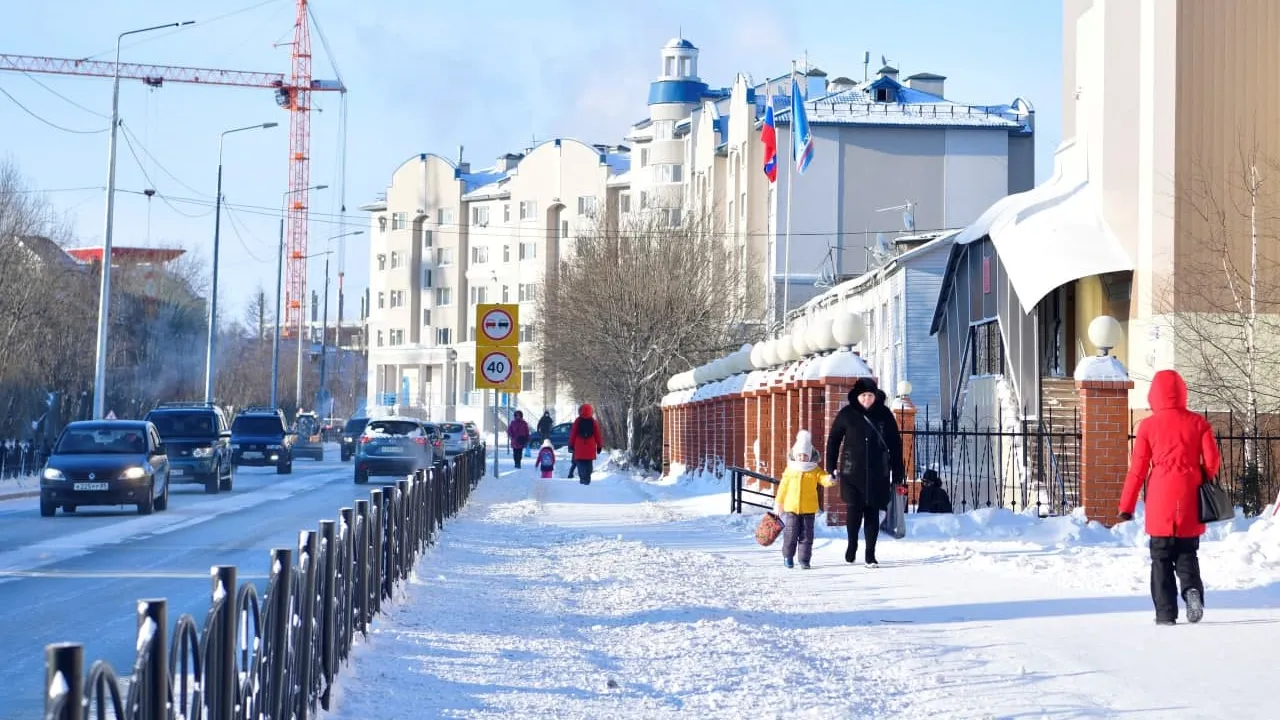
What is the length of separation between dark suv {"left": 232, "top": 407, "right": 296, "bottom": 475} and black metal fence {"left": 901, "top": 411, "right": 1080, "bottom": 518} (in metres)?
21.2

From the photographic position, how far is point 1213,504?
36.4ft

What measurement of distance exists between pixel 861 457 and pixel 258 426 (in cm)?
3427

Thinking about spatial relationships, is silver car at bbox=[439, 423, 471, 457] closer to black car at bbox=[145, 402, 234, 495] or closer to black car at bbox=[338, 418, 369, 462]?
black car at bbox=[338, 418, 369, 462]

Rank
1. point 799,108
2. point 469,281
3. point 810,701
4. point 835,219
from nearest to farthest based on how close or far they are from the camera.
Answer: point 810,701
point 799,108
point 835,219
point 469,281

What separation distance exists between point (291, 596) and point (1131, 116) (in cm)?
2304

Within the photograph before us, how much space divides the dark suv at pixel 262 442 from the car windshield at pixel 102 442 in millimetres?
20007

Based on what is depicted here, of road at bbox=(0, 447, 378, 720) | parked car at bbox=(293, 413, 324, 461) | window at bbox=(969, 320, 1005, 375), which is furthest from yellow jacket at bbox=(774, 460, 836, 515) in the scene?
parked car at bbox=(293, 413, 324, 461)

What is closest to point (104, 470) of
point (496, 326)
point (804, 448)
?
point (496, 326)

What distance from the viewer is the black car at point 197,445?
3369 cm

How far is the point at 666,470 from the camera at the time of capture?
156 feet

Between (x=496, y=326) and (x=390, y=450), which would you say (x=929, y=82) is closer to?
(x=390, y=450)

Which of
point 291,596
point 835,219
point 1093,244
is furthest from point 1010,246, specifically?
point 835,219

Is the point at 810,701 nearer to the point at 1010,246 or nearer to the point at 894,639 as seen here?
the point at 894,639

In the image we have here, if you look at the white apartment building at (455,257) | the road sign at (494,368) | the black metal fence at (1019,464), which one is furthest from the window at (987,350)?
the white apartment building at (455,257)
